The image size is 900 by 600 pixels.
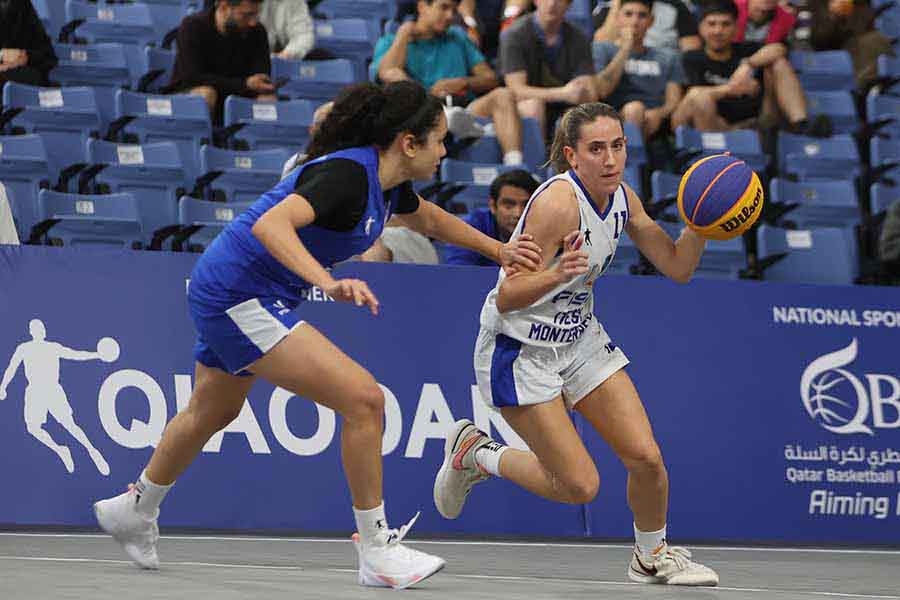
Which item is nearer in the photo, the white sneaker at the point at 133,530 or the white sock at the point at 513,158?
the white sneaker at the point at 133,530

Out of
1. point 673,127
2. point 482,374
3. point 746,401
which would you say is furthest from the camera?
point 673,127

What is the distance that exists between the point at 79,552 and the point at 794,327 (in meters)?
3.91

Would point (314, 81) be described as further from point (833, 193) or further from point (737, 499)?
point (737, 499)

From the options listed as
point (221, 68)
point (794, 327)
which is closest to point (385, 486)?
point (794, 327)

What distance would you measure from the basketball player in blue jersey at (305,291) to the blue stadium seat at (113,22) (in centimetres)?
706

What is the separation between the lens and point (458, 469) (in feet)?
20.4

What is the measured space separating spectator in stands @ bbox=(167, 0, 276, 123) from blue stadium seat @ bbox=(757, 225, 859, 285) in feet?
12.4

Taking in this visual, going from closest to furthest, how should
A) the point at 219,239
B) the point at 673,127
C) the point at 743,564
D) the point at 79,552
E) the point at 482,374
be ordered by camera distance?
the point at 219,239 → the point at 482,374 → the point at 79,552 → the point at 743,564 → the point at 673,127

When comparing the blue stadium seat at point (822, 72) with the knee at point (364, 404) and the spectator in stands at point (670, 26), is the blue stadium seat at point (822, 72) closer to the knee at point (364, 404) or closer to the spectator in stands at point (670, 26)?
the spectator in stands at point (670, 26)

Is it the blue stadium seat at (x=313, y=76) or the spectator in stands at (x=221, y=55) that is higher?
the spectator in stands at (x=221, y=55)

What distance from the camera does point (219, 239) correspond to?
5.27m

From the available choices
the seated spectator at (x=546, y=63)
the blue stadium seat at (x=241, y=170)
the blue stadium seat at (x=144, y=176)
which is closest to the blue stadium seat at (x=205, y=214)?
the blue stadium seat at (x=144, y=176)

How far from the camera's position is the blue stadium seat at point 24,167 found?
31.5 feet

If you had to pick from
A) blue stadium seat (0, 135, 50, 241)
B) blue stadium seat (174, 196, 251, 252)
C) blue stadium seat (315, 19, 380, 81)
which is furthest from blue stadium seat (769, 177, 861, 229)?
blue stadium seat (0, 135, 50, 241)
